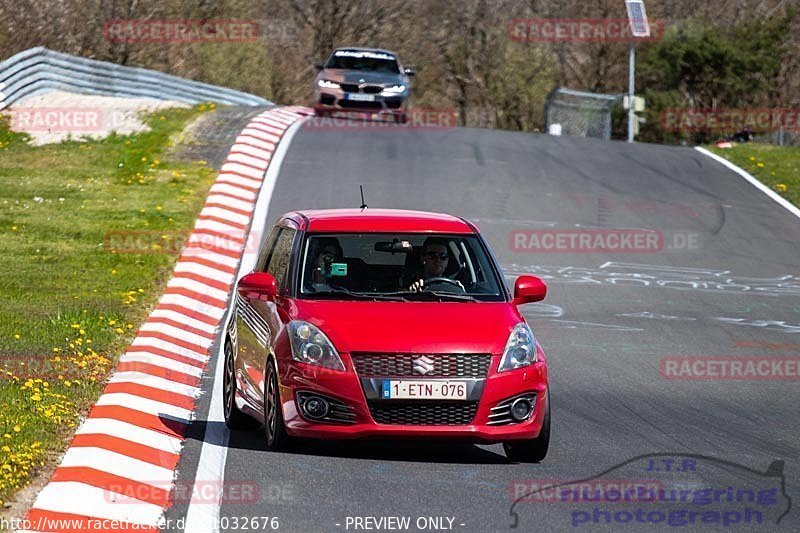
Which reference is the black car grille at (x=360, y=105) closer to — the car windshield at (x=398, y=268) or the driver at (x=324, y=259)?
the car windshield at (x=398, y=268)

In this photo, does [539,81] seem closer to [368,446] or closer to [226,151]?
[226,151]

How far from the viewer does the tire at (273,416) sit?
9336 millimetres

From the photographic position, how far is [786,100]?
250 feet

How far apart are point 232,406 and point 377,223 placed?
5.57 feet

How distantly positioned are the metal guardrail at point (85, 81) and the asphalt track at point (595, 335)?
19.2ft

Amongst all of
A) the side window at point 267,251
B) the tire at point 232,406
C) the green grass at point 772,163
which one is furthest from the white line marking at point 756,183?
the tire at point 232,406

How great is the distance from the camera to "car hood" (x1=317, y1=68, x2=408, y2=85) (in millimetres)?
32781

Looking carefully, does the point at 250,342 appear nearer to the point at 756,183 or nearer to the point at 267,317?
the point at 267,317

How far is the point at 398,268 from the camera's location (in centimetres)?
1059

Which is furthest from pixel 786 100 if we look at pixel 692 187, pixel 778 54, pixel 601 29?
pixel 692 187

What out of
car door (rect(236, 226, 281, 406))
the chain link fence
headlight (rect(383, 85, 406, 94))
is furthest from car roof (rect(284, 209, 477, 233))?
the chain link fence

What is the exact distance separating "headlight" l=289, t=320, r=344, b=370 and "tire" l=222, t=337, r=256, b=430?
54.8 inches

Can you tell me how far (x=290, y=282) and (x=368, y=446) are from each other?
4.11 ft

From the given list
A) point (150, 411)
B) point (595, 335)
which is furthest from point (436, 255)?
point (595, 335)
